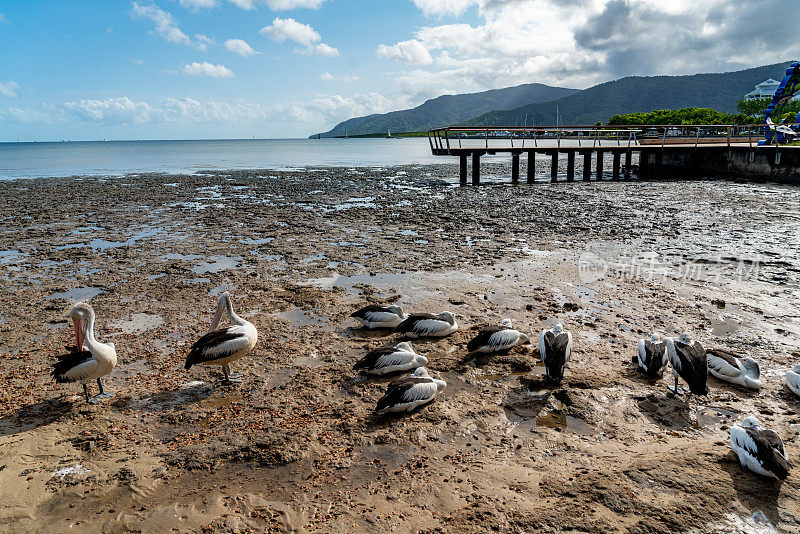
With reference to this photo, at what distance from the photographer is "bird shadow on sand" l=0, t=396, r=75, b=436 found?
17.0 feet

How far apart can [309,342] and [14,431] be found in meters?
3.51

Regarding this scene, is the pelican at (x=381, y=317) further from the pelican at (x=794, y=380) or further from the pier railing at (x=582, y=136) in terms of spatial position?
the pier railing at (x=582, y=136)

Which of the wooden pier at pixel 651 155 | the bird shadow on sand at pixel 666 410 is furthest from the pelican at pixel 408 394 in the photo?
the wooden pier at pixel 651 155

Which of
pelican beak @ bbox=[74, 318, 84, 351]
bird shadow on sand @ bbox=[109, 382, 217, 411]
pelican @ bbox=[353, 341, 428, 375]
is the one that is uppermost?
pelican beak @ bbox=[74, 318, 84, 351]

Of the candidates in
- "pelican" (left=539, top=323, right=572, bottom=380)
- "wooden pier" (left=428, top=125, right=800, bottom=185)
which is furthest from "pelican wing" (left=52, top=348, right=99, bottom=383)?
"wooden pier" (left=428, top=125, right=800, bottom=185)

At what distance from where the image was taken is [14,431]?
510 cm

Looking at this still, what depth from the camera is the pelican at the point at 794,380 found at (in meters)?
5.63

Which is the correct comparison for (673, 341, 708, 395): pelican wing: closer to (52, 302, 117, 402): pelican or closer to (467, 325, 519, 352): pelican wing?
(467, 325, 519, 352): pelican wing

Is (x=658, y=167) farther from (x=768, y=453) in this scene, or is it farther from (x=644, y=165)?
(x=768, y=453)

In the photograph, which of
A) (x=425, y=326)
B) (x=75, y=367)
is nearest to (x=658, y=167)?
(x=425, y=326)

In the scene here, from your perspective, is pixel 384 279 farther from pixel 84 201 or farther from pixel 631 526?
pixel 84 201

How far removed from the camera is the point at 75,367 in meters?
5.51

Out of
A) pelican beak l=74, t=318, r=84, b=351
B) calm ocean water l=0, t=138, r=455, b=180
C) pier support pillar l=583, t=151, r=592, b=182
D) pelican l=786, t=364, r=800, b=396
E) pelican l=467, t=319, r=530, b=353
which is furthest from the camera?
calm ocean water l=0, t=138, r=455, b=180

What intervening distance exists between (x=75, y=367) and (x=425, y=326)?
4294 mm
